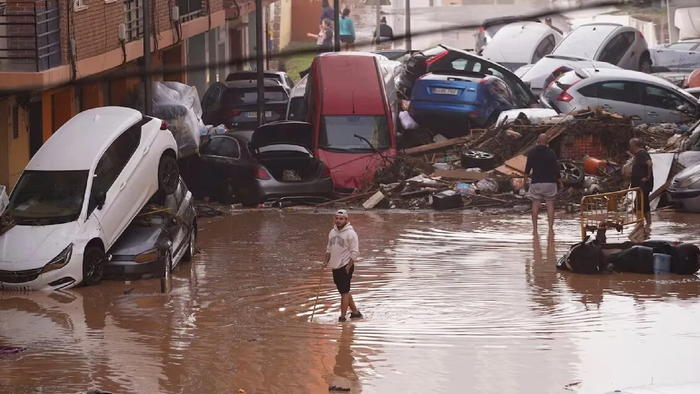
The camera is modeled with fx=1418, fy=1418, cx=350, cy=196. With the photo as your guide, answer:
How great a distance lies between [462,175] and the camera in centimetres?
2698

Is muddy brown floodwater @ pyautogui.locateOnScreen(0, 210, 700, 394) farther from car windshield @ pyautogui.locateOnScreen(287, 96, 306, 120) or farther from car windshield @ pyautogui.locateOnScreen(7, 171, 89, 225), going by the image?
car windshield @ pyautogui.locateOnScreen(287, 96, 306, 120)

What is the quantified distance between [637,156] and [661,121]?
29.6 feet

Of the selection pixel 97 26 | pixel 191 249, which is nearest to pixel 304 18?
pixel 97 26

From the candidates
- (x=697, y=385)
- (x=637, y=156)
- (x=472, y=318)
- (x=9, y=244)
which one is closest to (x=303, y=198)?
(x=637, y=156)

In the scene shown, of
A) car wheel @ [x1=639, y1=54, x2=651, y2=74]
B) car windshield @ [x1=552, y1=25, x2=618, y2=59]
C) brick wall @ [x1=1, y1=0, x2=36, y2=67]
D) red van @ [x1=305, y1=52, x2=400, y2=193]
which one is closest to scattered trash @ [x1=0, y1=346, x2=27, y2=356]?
brick wall @ [x1=1, y1=0, x2=36, y2=67]

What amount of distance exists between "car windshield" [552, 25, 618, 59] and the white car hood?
76.7ft

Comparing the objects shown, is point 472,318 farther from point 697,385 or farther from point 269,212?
point 269,212

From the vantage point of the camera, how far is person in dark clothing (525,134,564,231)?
2195 centimetres

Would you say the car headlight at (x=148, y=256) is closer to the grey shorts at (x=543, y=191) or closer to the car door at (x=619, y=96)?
the grey shorts at (x=543, y=191)

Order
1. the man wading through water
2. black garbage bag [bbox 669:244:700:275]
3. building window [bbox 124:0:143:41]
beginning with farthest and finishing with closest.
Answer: building window [bbox 124:0:143:41] < black garbage bag [bbox 669:244:700:275] < the man wading through water

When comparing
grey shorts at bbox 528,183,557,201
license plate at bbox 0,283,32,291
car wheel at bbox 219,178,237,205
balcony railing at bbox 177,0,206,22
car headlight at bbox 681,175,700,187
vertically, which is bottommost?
car wheel at bbox 219,178,237,205

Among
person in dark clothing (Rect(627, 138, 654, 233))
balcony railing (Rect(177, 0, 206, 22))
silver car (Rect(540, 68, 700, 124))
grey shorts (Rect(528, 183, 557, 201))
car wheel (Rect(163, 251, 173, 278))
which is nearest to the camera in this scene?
car wheel (Rect(163, 251, 173, 278))

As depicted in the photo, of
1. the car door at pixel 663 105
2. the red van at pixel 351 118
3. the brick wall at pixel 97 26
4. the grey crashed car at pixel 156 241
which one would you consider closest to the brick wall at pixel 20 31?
the brick wall at pixel 97 26

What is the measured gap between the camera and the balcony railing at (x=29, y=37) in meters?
25.9
